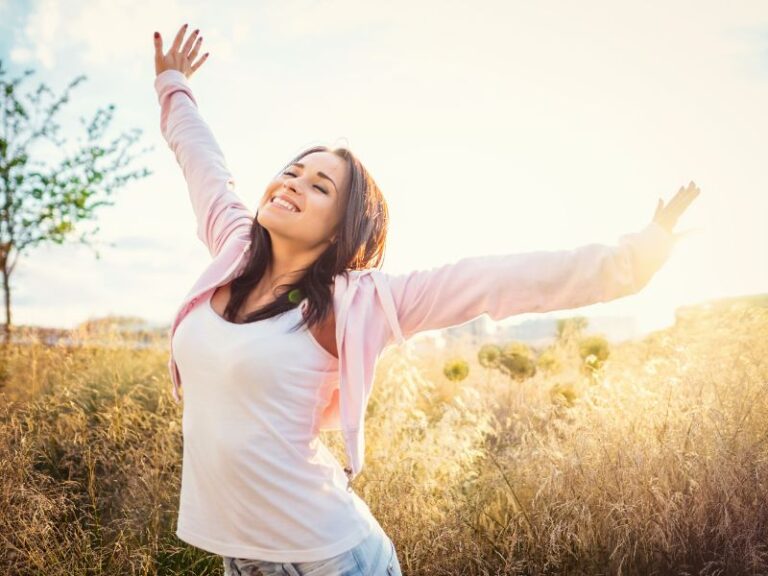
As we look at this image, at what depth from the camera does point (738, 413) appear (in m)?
3.11

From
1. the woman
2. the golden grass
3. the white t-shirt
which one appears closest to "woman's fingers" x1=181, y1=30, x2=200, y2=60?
the woman

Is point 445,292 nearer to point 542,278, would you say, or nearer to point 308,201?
point 542,278

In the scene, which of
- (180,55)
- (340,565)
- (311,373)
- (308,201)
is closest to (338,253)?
(308,201)

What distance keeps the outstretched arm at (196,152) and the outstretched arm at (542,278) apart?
34.2 inches

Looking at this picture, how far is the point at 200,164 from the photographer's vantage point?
7.55 feet

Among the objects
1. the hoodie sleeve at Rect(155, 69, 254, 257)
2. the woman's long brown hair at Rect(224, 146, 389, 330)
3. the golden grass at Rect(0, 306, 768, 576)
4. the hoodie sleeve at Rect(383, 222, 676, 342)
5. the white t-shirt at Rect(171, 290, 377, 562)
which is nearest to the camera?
the hoodie sleeve at Rect(383, 222, 676, 342)

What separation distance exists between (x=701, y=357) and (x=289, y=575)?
3.26m

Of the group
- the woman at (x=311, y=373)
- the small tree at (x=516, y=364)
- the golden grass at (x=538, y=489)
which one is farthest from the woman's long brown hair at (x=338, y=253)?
the small tree at (x=516, y=364)

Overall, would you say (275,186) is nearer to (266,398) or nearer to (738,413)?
(266,398)

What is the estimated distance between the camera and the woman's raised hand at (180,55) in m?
2.50

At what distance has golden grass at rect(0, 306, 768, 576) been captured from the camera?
2.71 m

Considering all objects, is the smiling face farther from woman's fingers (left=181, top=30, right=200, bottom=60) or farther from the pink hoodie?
woman's fingers (left=181, top=30, right=200, bottom=60)

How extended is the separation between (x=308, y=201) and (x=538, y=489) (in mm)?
2023

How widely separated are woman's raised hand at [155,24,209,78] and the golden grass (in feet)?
6.86
